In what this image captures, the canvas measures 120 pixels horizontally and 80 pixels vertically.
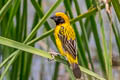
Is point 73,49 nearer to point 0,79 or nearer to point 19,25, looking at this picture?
point 19,25

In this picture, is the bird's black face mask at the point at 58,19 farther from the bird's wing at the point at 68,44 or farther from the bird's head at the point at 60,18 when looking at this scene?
the bird's wing at the point at 68,44

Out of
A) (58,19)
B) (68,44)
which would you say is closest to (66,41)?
(68,44)

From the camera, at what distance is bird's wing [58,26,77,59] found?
9.40ft

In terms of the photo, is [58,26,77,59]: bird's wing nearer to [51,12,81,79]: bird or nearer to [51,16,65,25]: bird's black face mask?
[51,12,81,79]: bird

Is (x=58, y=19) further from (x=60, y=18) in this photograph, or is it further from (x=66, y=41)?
(x=66, y=41)

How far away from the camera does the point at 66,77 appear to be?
5773 millimetres

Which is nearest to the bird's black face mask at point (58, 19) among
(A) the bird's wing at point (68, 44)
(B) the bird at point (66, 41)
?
(B) the bird at point (66, 41)

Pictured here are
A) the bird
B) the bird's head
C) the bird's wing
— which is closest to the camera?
the bird

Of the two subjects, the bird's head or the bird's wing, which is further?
the bird's head

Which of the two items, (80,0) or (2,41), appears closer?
(2,41)

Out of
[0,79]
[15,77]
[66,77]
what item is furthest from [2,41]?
[66,77]

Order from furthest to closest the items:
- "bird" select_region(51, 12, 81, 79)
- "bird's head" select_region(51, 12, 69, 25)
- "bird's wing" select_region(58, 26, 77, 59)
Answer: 1. "bird's head" select_region(51, 12, 69, 25)
2. "bird's wing" select_region(58, 26, 77, 59)
3. "bird" select_region(51, 12, 81, 79)

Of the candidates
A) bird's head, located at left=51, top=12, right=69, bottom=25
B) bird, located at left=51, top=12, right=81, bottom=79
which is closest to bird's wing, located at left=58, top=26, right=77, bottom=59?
bird, located at left=51, top=12, right=81, bottom=79

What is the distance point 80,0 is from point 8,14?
129 inches
